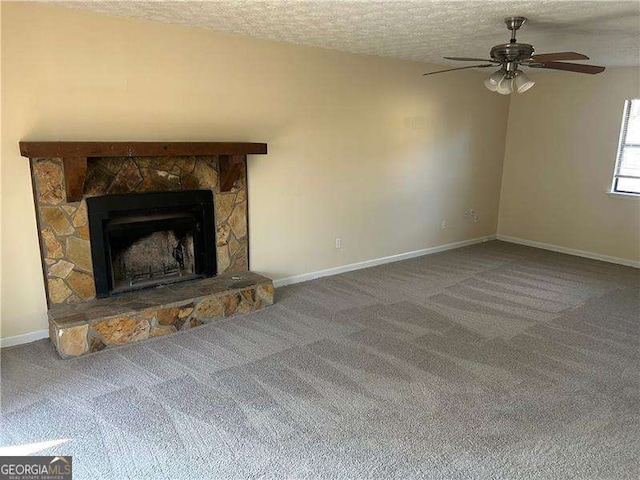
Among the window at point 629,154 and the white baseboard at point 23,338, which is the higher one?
the window at point 629,154

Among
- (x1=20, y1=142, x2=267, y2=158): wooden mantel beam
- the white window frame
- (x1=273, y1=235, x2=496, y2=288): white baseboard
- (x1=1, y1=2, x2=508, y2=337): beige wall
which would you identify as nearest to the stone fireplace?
(x1=20, y1=142, x2=267, y2=158): wooden mantel beam

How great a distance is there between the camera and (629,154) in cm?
545

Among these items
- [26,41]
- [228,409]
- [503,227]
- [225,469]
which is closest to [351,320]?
[228,409]

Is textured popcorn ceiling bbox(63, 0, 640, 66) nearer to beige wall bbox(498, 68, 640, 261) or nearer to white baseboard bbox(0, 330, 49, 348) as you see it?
beige wall bbox(498, 68, 640, 261)

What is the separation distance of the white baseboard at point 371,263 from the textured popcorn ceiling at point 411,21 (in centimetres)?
223

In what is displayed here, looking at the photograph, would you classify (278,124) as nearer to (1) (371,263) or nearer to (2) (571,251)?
(1) (371,263)

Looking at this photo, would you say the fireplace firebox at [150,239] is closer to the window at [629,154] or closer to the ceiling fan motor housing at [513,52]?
the ceiling fan motor housing at [513,52]

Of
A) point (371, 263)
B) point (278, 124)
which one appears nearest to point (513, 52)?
point (278, 124)

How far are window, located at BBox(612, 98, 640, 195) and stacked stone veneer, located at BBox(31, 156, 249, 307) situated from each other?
4.80 meters

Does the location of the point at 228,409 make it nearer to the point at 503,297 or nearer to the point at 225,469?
the point at 225,469

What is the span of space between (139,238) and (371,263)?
261 centimetres

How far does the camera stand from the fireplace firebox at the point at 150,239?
343 cm

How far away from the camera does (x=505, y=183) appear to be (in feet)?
21.6

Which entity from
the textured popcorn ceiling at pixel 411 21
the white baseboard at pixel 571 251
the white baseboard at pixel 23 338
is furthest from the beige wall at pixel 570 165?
the white baseboard at pixel 23 338
